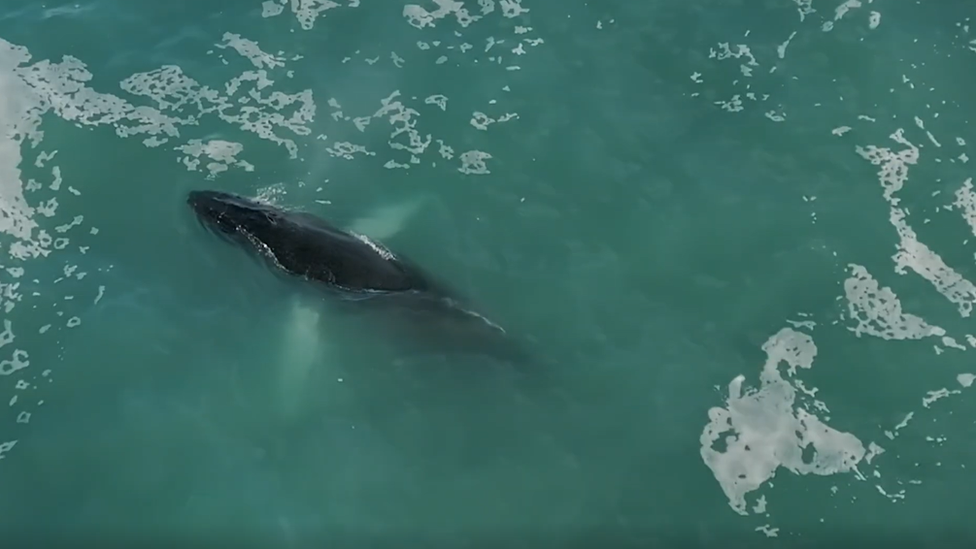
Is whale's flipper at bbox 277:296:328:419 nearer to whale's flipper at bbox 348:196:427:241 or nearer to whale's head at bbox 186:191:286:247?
whale's head at bbox 186:191:286:247

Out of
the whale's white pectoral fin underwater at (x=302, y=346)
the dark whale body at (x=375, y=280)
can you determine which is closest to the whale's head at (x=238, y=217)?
the dark whale body at (x=375, y=280)

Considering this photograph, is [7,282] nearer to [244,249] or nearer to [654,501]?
[244,249]

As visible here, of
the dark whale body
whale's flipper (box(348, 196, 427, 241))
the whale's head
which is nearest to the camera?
the dark whale body

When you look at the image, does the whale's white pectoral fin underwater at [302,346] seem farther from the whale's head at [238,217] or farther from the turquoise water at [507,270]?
the whale's head at [238,217]

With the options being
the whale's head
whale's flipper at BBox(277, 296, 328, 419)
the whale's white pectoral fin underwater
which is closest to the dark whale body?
the whale's head

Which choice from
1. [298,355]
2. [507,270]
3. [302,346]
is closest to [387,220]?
[507,270]

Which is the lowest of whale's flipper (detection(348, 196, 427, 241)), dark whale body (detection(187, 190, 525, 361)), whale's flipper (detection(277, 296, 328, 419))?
whale's flipper (detection(277, 296, 328, 419))
